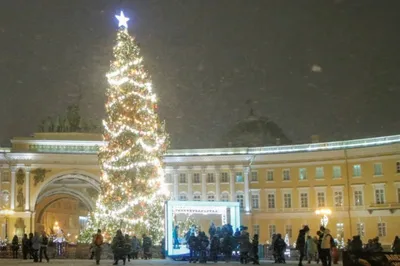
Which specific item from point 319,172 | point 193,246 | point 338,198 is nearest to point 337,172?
point 319,172

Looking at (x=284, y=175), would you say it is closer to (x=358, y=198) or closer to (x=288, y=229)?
(x=288, y=229)

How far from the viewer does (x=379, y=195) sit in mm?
63031

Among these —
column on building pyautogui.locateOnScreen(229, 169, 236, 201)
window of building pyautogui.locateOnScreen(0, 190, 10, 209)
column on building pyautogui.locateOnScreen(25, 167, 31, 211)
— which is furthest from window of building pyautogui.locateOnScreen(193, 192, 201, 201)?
window of building pyautogui.locateOnScreen(0, 190, 10, 209)

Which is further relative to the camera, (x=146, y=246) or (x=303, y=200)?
(x=303, y=200)

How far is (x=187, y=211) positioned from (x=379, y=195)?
1341 inches

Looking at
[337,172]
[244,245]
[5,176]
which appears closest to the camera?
[244,245]

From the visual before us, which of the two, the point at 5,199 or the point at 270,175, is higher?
the point at 270,175

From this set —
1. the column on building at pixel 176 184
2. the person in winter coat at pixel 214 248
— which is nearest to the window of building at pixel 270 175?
the column on building at pixel 176 184

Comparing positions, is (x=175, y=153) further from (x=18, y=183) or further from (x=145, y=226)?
(x=145, y=226)

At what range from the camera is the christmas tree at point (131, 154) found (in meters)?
38.0

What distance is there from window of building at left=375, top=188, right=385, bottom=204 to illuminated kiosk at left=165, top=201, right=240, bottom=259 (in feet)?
101

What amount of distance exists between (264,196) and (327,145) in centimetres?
868

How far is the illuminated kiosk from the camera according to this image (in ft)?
104

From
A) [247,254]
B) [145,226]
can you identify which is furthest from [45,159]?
[247,254]
